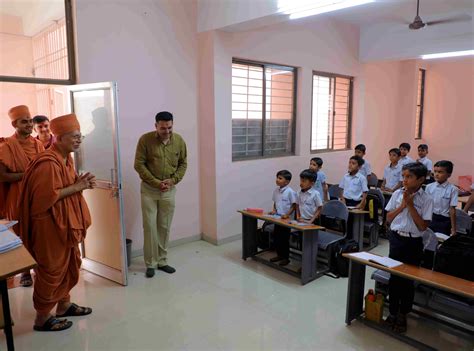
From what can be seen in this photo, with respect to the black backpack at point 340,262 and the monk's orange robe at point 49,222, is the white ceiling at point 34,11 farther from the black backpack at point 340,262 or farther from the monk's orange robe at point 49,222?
the black backpack at point 340,262

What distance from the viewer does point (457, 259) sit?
242 cm

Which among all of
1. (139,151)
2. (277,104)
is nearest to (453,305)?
(139,151)

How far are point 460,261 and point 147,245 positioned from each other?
2801mm

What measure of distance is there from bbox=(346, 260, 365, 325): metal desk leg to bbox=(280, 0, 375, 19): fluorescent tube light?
2221 millimetres

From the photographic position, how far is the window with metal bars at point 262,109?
4926 millimetres

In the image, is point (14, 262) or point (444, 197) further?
point (444, 197)

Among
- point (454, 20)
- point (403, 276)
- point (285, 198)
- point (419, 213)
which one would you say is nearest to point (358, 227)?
point (285, 198)

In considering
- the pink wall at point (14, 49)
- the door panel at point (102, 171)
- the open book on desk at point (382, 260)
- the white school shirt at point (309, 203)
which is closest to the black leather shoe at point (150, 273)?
the door panel at point (102, 171)

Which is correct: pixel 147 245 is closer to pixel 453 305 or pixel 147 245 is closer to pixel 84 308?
pixel 84 308

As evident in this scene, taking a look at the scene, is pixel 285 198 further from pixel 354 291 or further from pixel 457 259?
pixel 457 259

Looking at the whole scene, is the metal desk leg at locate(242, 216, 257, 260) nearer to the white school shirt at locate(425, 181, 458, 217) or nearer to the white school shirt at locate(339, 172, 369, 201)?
the white school shirt at locate(339, 172, 369, 201)

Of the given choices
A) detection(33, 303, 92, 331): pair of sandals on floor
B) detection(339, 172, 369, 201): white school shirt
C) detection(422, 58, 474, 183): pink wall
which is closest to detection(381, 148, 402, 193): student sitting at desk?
detection(339, 172, 369, 201): white school shirt

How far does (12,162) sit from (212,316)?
224 cm

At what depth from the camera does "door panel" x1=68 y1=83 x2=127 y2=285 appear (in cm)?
331
